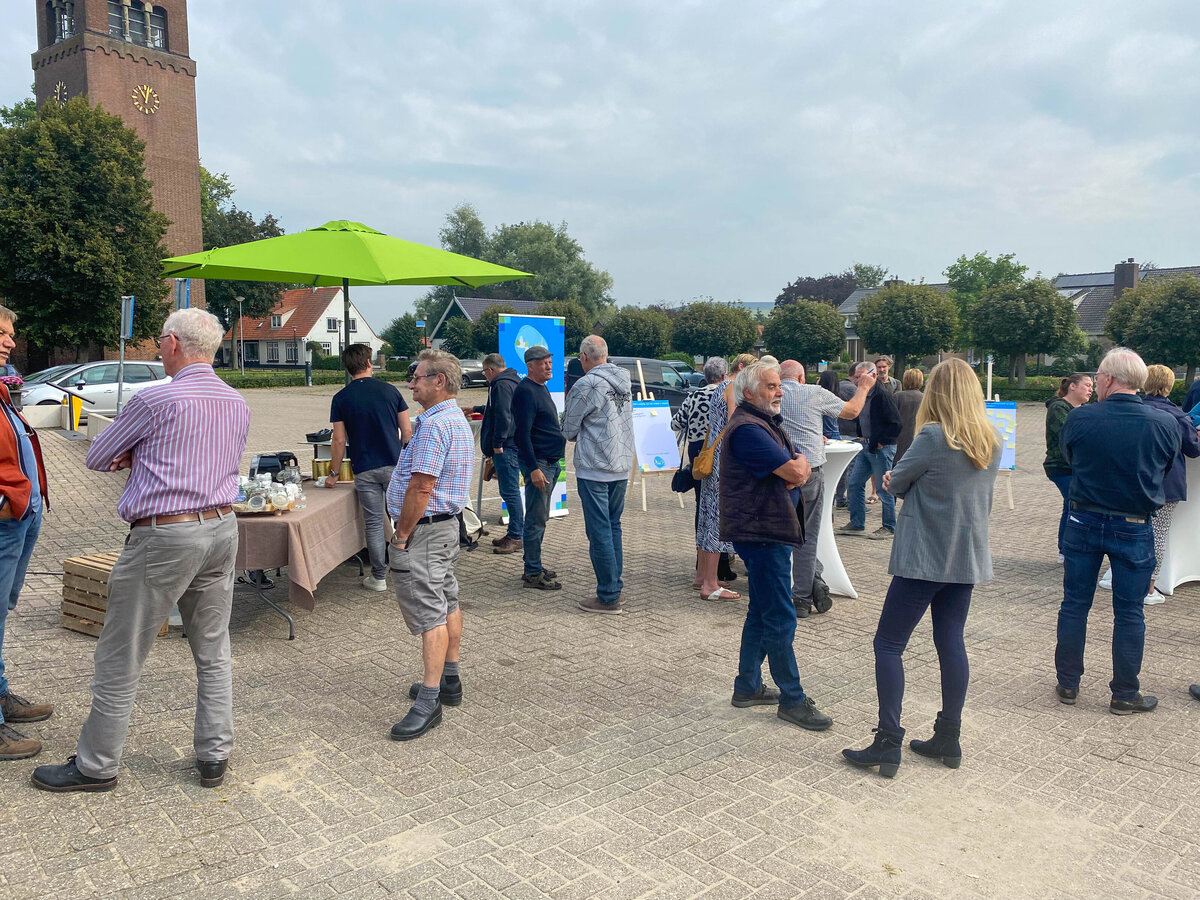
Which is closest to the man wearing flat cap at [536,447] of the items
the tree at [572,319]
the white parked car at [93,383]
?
the white parked car at [93,383]

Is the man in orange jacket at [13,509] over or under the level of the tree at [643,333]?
under

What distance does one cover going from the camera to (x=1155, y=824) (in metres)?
3.46

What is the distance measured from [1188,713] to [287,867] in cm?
436

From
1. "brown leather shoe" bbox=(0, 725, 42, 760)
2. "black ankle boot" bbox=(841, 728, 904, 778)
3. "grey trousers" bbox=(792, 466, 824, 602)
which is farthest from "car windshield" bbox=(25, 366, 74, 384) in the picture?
"black ankle boot" bbox=(841, 728, 904, 778)

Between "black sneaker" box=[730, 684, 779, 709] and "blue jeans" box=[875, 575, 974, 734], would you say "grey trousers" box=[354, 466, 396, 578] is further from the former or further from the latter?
"blue jeans" box=[875, 575, 974, 734]

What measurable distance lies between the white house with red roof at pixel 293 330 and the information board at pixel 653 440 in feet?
205

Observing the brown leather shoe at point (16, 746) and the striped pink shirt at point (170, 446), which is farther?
the brown leather shoe at point (16, 746)

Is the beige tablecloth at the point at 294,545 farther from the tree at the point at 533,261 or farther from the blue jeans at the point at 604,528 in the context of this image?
the tree at the point at 533,261

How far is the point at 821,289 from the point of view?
90125 mm

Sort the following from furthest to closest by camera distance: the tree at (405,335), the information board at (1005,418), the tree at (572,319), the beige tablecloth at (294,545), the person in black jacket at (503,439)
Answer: the tree at (405,335)
the tree at (572,319)
the information board at (1005,418)
the person in black jacket at (503,439)
the beige tablecloth at (294,545)

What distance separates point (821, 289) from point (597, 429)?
289 feet

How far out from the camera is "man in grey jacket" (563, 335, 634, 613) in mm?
6324

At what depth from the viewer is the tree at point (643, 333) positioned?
46750 mm

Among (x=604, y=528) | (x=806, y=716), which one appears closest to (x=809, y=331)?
(x=604, y=528)
